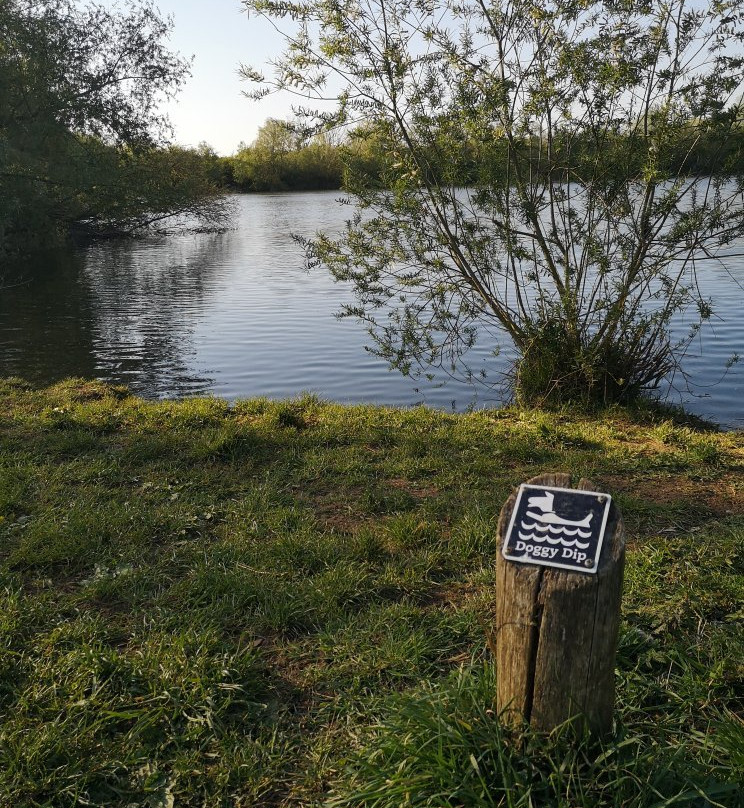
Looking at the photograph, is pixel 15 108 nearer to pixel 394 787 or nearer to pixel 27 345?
pixel 27 345

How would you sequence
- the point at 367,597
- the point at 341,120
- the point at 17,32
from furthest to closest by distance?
the point at 17,32 < the point at 341,120 < the point at 367,597

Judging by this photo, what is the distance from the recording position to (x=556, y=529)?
227cm

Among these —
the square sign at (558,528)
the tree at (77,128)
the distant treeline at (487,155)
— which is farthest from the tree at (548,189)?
the tree at (77,128)

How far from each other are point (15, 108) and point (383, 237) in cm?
1888

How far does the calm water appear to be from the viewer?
10617 millimetres

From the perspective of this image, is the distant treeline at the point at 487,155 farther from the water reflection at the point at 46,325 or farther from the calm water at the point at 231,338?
the water reflection at the point at 46,325

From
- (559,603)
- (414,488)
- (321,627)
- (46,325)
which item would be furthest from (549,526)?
(46,325)

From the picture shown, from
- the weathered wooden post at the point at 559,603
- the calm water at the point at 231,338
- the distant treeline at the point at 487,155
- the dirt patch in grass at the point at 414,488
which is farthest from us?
the calm water at the point at 231,338

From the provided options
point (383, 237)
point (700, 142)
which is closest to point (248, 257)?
point (383, 237)

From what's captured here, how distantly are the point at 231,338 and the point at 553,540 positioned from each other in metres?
12.8

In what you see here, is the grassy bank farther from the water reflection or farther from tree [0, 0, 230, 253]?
tree [0, 0, 230, 253]

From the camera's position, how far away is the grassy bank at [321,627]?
241 centimetres

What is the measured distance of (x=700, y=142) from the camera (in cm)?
712

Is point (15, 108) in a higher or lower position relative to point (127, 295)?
higher
